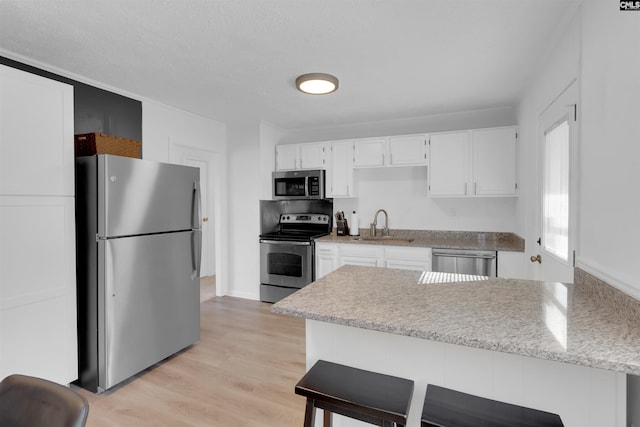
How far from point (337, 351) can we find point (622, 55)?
64.5 inches

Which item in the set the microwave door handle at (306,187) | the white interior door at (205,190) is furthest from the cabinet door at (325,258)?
the white interior door at (205,190)

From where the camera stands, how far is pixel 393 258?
355cm

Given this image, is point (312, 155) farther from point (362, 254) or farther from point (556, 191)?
point (556, 191)

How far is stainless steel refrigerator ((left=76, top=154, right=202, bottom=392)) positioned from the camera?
219 cm

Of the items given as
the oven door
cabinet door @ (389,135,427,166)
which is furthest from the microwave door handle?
cabinet door @ (389,135,427,166)

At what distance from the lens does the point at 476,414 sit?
1039 millimetres

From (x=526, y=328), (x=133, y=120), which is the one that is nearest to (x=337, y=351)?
(x=526, y=328)

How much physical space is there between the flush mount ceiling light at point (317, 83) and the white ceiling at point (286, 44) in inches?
2.0

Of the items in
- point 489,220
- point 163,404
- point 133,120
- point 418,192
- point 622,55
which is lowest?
point 163,404

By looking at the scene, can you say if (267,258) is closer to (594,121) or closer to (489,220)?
(489,220)

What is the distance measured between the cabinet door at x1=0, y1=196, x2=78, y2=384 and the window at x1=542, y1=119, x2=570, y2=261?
3122 millimetres

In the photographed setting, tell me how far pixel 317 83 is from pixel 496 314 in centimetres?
212

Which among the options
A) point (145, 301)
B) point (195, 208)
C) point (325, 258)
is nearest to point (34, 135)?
point (195, 208)

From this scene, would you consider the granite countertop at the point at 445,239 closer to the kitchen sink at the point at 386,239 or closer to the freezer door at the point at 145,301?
the kitchen sink at the point at 386,239
